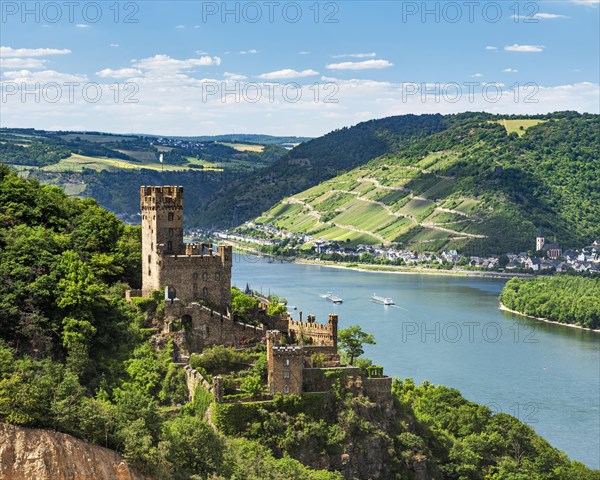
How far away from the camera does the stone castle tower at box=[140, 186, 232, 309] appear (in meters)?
40.9

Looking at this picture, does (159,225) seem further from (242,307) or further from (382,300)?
(382,300)

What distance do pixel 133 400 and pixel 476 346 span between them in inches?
2172

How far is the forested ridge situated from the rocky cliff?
1.32 feet

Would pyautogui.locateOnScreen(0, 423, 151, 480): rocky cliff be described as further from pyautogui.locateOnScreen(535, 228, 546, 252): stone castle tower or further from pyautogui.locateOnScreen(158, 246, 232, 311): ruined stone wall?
pyautogui.locateOnScreen(535, 228, 546, 252): stone castle tower

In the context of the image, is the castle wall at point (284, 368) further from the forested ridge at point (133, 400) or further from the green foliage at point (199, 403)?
the green foliage at point (199, 403)

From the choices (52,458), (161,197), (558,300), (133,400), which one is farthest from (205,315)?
(558,300)

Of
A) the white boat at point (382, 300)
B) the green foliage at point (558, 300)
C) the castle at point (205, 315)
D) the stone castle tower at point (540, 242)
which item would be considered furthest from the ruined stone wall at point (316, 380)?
the stone castle tower at point (540, 242)

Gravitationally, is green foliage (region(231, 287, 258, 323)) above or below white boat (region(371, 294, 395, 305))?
above

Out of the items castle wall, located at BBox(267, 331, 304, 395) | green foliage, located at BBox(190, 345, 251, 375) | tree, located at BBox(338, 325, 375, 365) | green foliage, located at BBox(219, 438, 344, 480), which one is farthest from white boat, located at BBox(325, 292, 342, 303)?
green foliage, located at BBox(219, 438, 344, 480)

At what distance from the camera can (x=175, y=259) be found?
40938 millimetres

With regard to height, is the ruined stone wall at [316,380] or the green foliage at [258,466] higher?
the ruined stone wall at [316,380]

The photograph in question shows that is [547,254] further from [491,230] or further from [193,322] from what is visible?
[193,322]

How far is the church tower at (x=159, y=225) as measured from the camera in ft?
137

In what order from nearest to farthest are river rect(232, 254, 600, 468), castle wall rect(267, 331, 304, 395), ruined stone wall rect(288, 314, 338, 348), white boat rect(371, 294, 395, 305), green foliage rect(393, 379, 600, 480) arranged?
castle wall rect(267, 331, 304, 395) → ruined stone wall rect(288, 314, 338, 348) → green foliage rect(393, 379, 600, 480) → river rect(232, 254, 600, 468) → white boat rect(371, 294, 395, 305)
